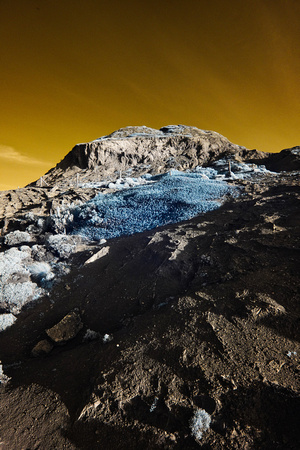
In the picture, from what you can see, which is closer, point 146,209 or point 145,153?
point 146,209

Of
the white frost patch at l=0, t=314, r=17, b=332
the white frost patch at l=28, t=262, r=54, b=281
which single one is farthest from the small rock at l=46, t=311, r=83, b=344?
the white frost patch at l=28, t=262, r=54, b=281

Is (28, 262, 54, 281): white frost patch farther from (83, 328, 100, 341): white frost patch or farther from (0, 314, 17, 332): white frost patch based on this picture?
(83, 328, 100, 341): white frost patch

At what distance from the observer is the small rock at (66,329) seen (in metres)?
3.90

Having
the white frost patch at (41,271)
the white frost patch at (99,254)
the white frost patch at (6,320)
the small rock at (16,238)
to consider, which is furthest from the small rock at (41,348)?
the small rock at (16,238)

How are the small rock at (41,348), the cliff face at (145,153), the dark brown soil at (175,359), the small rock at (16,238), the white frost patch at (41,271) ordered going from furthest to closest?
1. the cliff face at (145,153)
2. the small rock at (16,238)
3. the white frost patch at (41,271)
4. the small rock at (41,348)
5. the dark brown soil at (175,359)

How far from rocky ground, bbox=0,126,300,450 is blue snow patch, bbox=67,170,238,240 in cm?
244

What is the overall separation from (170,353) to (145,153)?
2386cm

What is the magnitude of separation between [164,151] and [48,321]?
23.0m

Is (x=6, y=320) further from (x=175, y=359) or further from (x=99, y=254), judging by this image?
(x=175, y=359)

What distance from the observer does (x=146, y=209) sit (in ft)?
28.7

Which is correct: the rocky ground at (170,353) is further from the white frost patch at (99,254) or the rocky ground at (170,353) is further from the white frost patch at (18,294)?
the white frost patch at (99,254)

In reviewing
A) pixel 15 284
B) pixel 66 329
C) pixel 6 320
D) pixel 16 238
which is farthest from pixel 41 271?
pixel 16 238

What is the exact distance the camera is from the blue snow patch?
795 cm

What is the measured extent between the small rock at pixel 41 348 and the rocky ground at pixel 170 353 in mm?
19
